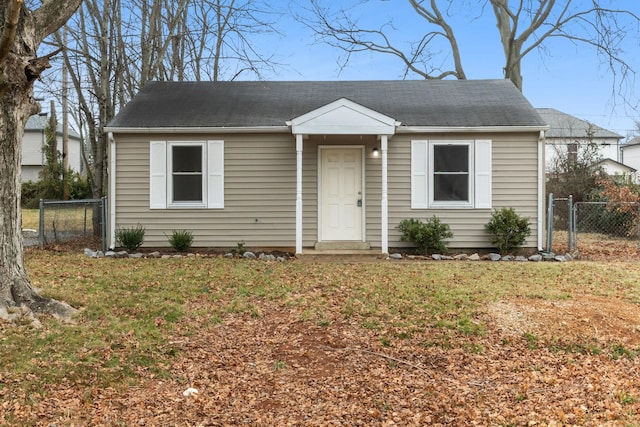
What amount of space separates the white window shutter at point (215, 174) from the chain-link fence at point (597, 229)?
7136 millimetres

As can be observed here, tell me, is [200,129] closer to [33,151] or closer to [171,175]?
[171,175]

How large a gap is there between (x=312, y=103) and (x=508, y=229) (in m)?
5.15

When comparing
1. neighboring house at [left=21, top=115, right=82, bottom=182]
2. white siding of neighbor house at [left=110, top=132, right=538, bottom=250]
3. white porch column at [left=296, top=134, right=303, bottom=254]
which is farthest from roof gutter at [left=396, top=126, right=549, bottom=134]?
neighboring house at [left=21, top=115, right=82, bottom=182]

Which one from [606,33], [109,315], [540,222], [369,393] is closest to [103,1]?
[109,315]

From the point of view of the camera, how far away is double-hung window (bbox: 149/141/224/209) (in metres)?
10.5

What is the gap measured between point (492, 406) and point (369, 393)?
2.80 ft

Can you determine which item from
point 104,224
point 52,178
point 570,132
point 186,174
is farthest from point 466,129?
point 570,132

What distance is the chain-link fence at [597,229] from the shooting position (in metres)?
11.3

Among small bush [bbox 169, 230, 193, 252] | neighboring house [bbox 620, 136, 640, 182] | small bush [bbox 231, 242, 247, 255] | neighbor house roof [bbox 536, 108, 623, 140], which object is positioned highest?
neighbor house roof [bbox 536, 108, 623, 140]

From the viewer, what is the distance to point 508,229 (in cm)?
1010

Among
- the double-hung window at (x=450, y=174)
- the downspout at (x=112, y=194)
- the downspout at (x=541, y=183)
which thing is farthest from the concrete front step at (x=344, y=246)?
the downspout at (x=112, y=194)

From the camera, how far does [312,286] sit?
6766mm

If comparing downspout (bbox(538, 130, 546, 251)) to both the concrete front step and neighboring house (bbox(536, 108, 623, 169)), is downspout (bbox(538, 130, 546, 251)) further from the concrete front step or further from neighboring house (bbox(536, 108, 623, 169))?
neighboring house (bbox(536, 108, 623, 169))

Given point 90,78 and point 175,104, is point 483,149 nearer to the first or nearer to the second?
point 175,104
